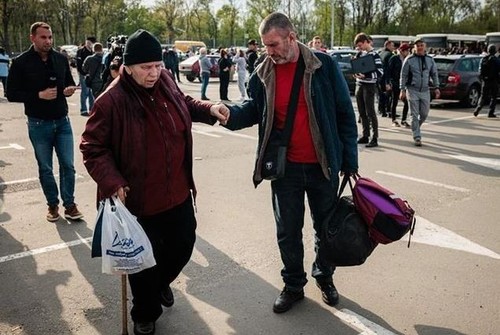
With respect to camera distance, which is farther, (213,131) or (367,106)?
(213,131)

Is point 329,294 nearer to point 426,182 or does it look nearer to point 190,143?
point 190,143

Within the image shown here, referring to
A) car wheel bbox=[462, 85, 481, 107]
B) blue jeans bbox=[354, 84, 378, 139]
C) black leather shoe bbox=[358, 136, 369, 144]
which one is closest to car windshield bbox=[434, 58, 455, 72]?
car wheel bbox=[462, 85, 481, 107]

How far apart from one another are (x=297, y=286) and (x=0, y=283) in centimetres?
235

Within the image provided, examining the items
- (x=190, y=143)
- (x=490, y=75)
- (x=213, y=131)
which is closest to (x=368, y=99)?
(x=213, y=131)

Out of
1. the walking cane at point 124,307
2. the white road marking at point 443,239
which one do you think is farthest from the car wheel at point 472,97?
the walking cane at point 124,307

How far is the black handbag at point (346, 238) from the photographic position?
326 cm

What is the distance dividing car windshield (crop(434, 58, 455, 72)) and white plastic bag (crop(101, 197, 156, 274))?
1381 cm

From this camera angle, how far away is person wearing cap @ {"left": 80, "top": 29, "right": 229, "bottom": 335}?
2.88 m

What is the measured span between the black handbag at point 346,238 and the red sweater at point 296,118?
41cm

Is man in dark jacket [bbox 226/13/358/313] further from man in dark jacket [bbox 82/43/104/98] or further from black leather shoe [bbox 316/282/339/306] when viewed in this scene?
man in dark jacket [bbox 82/43/104/98]

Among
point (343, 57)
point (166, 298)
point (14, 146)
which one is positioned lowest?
point (166, 298)

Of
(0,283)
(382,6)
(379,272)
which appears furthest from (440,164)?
(382,6)

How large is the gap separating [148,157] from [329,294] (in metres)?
1.66

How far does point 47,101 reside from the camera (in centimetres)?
510
